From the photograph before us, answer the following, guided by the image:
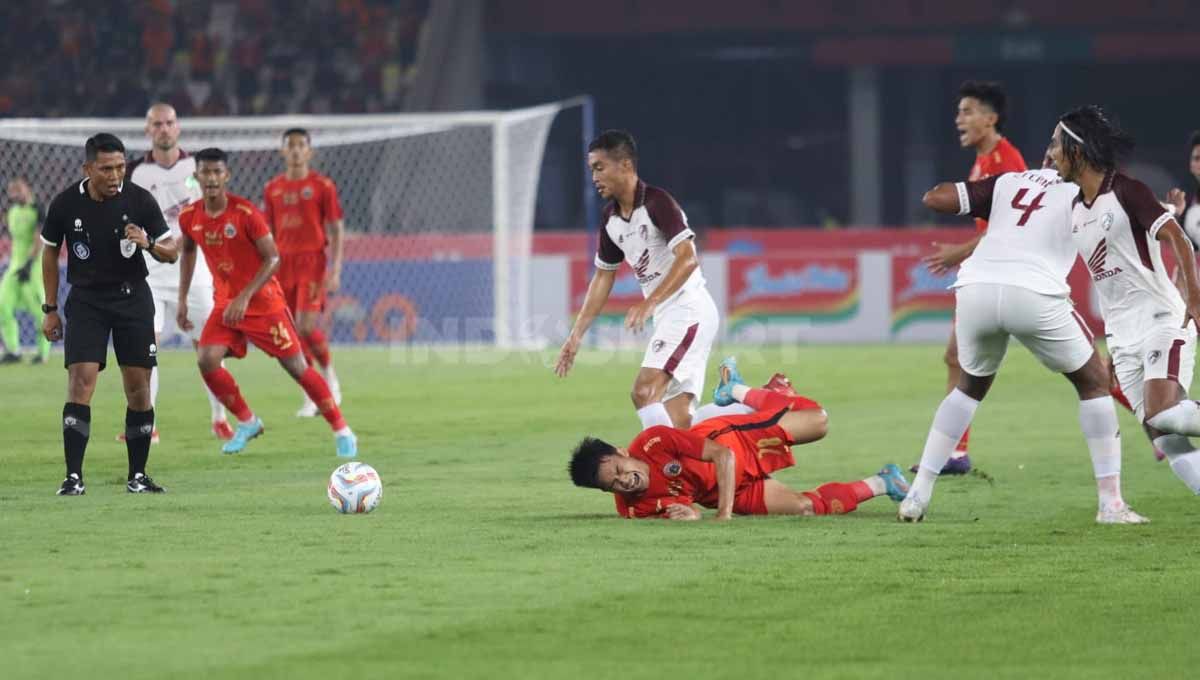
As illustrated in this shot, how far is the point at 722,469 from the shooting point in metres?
8.69

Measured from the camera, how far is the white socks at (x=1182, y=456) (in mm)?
8656

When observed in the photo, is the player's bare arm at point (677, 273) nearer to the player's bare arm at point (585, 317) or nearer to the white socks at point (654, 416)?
the player's bare arm at point (585, 317)

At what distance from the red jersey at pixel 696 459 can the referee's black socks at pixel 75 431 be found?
2.86m

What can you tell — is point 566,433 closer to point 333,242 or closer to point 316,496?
point 333,242

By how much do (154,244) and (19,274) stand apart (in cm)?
1284

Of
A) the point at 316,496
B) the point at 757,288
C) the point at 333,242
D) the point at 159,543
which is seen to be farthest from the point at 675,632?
the point at 757,288

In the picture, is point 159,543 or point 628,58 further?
point 628,58

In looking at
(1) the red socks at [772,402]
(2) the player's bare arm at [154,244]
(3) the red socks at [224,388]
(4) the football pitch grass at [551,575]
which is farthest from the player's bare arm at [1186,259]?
(3) the red socks at [224,388]

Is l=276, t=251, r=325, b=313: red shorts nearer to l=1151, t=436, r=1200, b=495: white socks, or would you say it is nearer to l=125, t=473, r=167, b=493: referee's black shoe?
l=125, t=473, r=167, b=493: referee's black shoe

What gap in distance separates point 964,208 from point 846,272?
65.0ft

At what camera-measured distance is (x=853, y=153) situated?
35.8m

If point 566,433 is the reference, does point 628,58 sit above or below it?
above

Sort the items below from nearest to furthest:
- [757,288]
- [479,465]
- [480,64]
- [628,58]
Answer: [479,465]
[757,288]
[480,64]
[628,58]

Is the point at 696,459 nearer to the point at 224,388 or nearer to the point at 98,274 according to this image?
the point at 98,274
